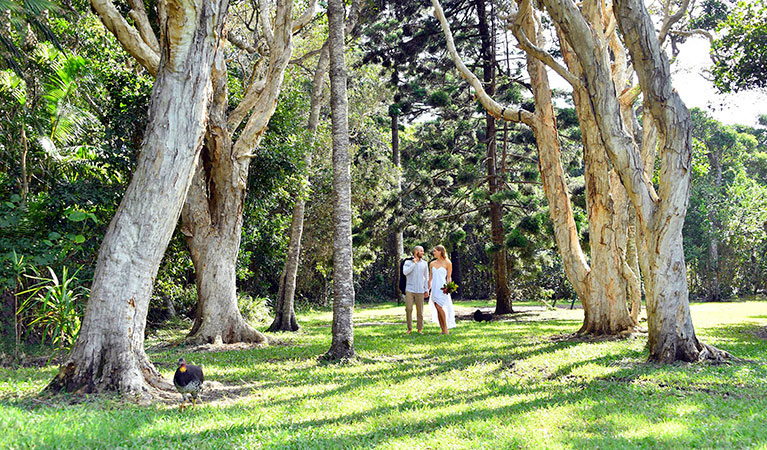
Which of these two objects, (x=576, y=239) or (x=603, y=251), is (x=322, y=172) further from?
(x=603, y=251)

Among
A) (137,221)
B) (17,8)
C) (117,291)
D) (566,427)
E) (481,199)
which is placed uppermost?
(17,8)

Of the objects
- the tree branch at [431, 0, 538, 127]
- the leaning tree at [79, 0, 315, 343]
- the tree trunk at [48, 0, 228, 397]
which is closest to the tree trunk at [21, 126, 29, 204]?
the leaning tree at [79, 0, 315, 343]

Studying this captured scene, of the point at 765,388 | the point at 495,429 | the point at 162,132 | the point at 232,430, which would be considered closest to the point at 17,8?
the point at 162,132

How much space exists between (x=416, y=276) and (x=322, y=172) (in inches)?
374

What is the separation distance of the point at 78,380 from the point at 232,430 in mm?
1912

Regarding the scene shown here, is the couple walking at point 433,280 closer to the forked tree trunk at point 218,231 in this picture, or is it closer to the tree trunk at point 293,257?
the forked tree trunk at point 218,231

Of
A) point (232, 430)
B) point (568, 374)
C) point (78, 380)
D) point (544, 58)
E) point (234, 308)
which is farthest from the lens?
point (234, 308)

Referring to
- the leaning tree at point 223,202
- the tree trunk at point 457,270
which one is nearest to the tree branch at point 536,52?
the leaning tree at point 223,202

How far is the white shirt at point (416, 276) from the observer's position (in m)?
11.7

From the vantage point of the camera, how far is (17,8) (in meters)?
8.90

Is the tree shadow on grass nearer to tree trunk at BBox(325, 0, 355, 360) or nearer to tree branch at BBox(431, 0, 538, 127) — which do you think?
tree trunk at BBox(325, 0, 355, 360)

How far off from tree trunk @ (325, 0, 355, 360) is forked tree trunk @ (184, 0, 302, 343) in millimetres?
2264

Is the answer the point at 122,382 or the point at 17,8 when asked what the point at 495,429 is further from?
the point at 17,8

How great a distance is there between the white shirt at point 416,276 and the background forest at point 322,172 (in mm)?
3296
